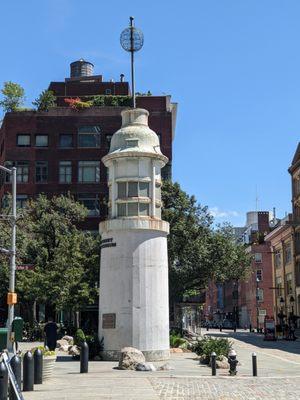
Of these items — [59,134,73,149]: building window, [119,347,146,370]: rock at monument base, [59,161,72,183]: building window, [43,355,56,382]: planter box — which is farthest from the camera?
[59,134,73,149]: building window

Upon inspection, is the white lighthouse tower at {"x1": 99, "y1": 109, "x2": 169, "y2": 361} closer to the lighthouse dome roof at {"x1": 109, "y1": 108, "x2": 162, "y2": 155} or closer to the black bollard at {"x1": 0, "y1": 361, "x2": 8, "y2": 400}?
the lighthouse dome roof at {"x1": 109, "y1": 108, "x2": 162, "y2": 155}

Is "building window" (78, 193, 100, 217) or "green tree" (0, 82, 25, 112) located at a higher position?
"green tree" (0, 82, 25, 112)

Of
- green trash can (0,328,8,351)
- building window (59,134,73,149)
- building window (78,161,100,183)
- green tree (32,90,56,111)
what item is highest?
green tree (32,90,56,111)

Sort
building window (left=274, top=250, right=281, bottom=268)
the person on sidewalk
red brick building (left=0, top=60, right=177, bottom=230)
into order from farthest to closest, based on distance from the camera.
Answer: building window (left=274, top=250, right=281, bottom=268) → red brick building (left=0, top=60, right=177, bottom=230) → the person on sidewalk

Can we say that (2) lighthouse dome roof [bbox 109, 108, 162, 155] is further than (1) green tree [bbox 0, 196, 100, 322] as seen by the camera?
No

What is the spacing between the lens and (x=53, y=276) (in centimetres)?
4328

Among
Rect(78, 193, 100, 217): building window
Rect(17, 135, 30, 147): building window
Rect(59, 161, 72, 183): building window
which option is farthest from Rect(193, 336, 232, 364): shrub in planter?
Rect(17, 135, 30, 147): building window

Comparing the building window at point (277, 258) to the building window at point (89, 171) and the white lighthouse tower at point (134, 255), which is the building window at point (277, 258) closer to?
the building window at point (89, 171)

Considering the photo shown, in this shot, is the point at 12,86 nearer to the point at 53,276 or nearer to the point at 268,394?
the point at 53,276

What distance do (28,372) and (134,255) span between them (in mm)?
10313

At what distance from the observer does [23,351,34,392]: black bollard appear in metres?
16.2

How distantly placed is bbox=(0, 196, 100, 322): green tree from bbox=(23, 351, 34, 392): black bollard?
2652 centimetres

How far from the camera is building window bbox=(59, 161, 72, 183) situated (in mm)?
67562

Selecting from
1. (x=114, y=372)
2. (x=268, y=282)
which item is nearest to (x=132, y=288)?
(x=114, y=372)
